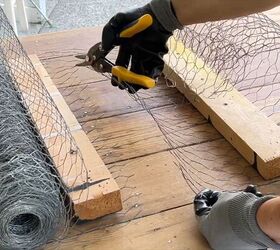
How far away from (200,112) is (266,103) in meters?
0.13

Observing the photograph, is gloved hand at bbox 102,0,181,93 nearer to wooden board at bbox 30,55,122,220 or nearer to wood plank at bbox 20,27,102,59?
wooden board at bbox 30,55,122,220

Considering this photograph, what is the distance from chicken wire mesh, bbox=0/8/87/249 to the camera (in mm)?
713

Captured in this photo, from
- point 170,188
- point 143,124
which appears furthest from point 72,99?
point 170,188

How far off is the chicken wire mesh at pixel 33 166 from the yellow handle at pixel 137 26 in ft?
0.57

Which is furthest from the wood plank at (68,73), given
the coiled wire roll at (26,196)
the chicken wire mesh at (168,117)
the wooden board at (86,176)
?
the coiled wire roll at (26,196)

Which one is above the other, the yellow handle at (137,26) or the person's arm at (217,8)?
the person's arm at (217,8)

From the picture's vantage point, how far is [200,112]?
1056 millimetres

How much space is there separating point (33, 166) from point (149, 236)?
0.62 feet

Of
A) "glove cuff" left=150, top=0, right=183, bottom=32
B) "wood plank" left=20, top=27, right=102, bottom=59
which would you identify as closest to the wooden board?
"glove cuff" left=150, top=0, right=183, bottom=32

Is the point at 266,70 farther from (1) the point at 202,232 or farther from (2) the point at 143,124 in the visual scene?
(1) the point at 202,232

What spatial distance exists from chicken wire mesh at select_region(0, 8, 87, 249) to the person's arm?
0.88ft

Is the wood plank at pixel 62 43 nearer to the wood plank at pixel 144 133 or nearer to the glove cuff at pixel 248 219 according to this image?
the wood plank at pixel 144 133

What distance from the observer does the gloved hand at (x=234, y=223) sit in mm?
725

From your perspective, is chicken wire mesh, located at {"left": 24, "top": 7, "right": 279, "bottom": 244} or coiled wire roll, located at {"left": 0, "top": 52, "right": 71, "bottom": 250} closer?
coiled wire roll, located at {"left": 0, "top": 52, "right": 71, "bottom": 250}
